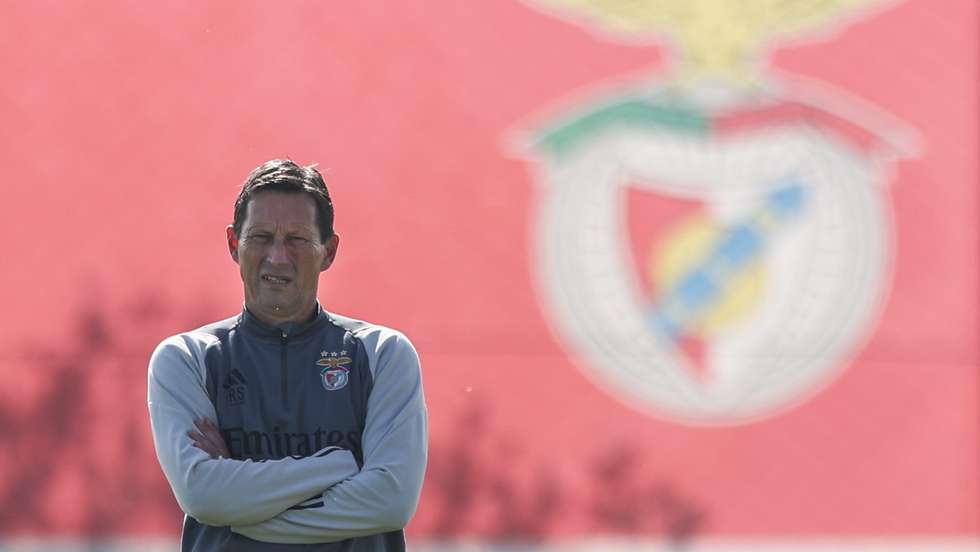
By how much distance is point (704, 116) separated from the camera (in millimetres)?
6066

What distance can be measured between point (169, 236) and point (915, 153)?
3.36 meters

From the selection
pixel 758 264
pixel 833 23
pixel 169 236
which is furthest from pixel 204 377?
pixel 833 23

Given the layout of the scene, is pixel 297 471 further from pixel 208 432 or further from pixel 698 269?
pixel 698 269

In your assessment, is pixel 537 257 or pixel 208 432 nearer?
pixel 208 432

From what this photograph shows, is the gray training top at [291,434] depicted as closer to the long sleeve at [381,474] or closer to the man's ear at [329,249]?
the long sleeve at [381,474]

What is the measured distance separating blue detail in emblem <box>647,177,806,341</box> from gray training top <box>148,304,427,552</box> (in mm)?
3427

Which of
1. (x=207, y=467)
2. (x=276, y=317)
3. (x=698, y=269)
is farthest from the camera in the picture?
(x=698, y=269)

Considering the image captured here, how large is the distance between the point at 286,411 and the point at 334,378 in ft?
0.36

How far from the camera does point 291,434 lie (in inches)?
101

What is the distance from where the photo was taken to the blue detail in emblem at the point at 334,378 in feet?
8.50

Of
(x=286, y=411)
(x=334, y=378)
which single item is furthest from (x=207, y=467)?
(x=334, y=378)

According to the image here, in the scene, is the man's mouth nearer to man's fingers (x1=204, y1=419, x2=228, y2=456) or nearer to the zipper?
the zipper

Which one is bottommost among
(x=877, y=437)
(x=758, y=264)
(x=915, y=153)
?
(x=877, y=437)

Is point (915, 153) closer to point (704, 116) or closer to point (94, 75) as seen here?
point (704, 116)
